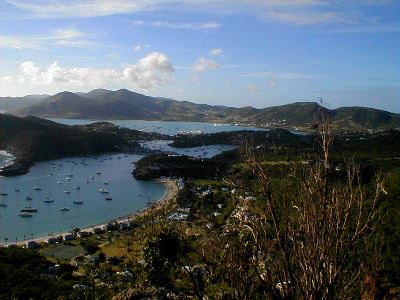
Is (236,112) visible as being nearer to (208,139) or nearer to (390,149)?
(208,139)

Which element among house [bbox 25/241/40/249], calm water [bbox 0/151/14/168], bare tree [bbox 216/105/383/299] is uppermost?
bare tree [bbox 216/105/383/299]

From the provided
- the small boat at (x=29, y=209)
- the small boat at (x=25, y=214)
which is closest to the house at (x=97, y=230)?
the small boat at (x=25, y=214)

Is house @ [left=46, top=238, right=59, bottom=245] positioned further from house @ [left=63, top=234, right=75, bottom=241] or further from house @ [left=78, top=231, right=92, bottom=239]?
house @ [left=78, top=231, right=92, bottom=239]

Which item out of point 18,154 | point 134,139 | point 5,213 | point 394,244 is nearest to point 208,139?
point 134,139

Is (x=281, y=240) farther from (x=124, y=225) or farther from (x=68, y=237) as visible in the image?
(x=124, y=225)

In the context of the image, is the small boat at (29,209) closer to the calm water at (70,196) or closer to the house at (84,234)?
the calm water at (70,196)

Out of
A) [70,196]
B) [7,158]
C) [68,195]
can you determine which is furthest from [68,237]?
[7,158]

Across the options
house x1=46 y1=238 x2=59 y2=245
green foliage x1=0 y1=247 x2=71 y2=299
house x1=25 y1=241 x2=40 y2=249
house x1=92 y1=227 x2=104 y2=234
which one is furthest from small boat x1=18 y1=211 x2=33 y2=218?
green foliage x1=0 y1=247 x2=71 y2=299

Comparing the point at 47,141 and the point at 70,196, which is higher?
the point at 47,141
